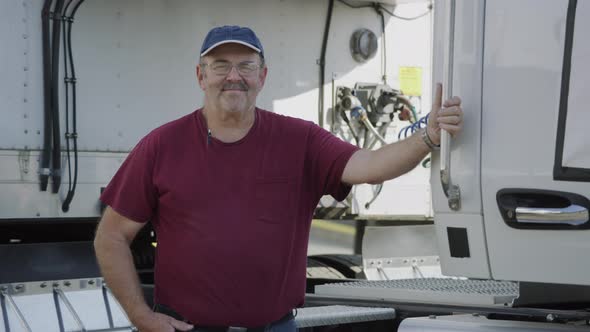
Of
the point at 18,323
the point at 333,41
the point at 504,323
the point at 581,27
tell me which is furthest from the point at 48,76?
the point at 581,27

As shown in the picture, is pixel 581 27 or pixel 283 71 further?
pixel 283 71

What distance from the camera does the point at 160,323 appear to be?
3662 mm

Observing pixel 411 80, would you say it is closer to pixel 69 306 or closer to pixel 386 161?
pixel 69 306

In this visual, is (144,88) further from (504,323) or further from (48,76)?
(504,323)

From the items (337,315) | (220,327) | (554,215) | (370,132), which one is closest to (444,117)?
(554,215)

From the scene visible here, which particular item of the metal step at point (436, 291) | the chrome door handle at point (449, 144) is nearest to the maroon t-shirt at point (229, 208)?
the chrome door handle at point (449, 144)

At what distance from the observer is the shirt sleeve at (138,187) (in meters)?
3.70

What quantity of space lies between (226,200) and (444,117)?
0.86 m

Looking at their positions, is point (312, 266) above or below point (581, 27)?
below

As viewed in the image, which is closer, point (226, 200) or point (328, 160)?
point (226, 200)

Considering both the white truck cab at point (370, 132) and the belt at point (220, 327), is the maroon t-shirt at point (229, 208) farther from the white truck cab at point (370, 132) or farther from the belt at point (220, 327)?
the white truck cab at point (370, 132)

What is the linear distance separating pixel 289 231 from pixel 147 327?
622mm

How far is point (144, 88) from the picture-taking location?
5855mm

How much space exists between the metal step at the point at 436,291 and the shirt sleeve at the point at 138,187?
146 centimetres
